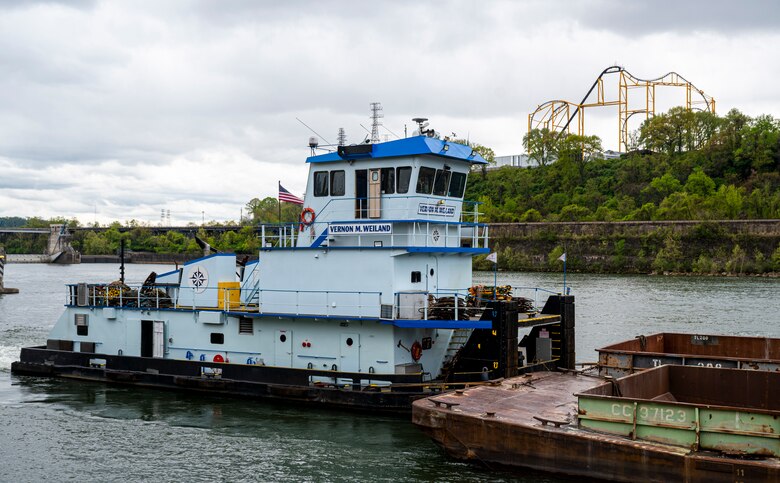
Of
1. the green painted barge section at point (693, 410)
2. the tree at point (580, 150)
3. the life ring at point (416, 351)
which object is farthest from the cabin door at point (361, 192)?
the tree at point (580, 150)

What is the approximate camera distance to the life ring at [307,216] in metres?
21.8

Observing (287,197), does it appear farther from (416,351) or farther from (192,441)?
(192,441)

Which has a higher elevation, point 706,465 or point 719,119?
point 719,119

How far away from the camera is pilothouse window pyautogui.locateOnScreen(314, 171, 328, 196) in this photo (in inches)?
858

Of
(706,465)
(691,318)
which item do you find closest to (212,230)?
(691,318)

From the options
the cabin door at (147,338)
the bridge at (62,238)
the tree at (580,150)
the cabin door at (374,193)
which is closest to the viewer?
the cabin door at (374,193)

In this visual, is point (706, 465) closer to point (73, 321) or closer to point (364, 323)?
point (364, 323)

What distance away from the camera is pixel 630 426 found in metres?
13.3

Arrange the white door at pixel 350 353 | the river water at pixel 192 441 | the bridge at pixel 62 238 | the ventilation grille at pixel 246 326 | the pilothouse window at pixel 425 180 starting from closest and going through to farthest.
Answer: the river water at pixel 192 441, the white door at pixel 350 353, the pilothouse window at pixel 425 180, the ventilation grille at pixel 246 326, the bridge at pixel 62 238

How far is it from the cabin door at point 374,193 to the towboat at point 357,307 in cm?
3

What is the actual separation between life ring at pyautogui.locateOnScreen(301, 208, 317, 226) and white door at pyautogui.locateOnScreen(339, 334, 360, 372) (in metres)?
3.49

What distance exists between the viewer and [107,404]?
882 inches

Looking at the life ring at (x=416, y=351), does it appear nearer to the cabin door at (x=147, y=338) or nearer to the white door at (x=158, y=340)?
the white door at (x=158, y=340)

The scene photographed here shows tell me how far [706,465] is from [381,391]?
8.93 metres
